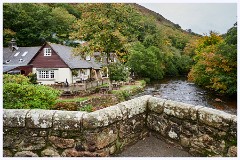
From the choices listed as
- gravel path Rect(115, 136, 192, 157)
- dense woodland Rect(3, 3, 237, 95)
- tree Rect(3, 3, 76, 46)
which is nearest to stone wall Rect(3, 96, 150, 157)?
gravel path Rect(115, 136, 192, 157)

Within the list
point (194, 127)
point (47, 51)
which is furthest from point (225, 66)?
point (194, 127)

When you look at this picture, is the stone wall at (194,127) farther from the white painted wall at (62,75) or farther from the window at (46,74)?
the window at (46,74)

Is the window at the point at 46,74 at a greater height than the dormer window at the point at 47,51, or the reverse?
the dormer window at the point at 47,51

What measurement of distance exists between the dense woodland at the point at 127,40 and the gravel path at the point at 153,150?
83.6 feet

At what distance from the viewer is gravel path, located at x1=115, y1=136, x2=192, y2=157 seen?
451 cm

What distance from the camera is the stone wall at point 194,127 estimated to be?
3979 mm

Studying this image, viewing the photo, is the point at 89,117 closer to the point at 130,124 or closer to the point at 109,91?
the point at 130,124

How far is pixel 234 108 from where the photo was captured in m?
26.3

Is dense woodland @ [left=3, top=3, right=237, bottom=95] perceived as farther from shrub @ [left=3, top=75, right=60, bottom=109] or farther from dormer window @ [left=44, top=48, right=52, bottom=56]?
shrub @ [left=3, top=75, right=60, bottom=109]

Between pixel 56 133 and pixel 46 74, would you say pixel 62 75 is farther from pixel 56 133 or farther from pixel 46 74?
pixel 56 133

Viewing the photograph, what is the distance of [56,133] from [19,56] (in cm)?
4436

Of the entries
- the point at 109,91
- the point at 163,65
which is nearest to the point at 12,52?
the point at 109,91

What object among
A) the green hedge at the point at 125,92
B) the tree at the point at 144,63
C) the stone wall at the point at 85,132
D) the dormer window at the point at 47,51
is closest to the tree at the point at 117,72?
the green hedge at the point at 125,92

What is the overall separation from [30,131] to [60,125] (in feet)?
1.68
